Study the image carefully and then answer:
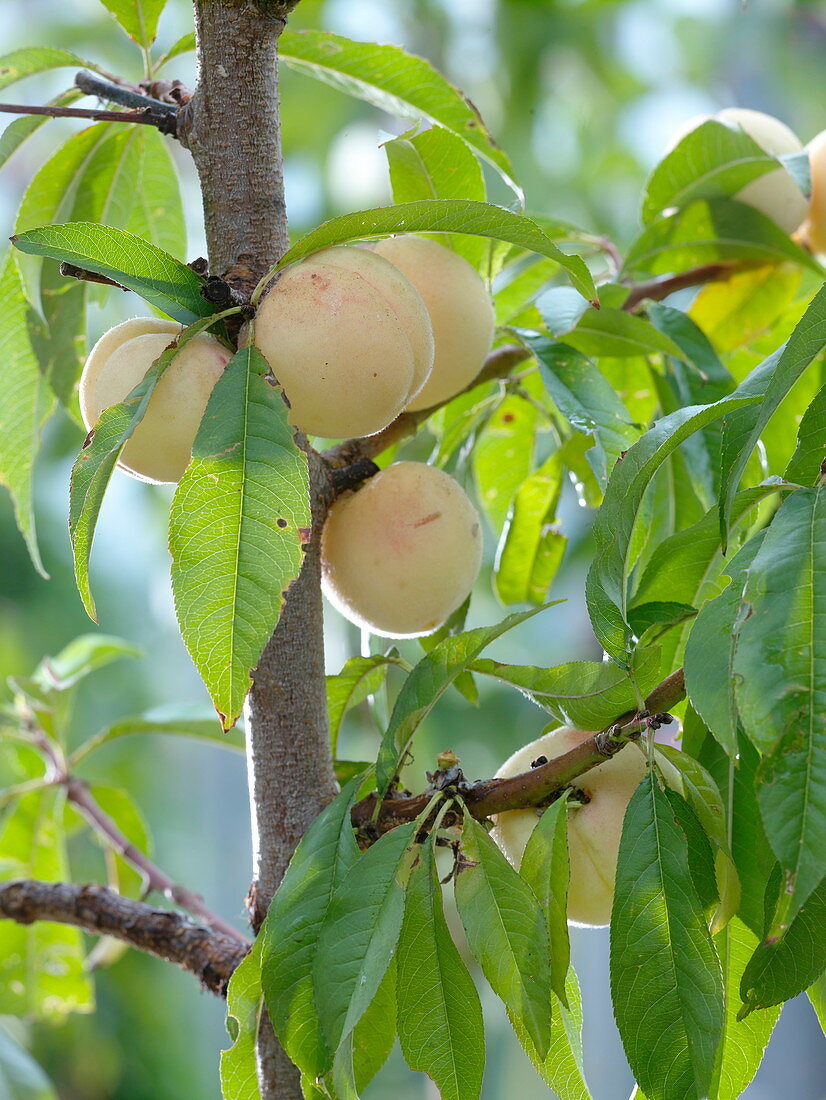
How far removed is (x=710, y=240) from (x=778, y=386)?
27 cm

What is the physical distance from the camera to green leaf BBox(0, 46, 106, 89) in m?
0.45

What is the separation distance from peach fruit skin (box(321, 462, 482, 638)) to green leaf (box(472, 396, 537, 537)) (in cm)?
16

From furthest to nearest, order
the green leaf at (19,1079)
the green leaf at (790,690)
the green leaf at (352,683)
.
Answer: the green leaf at (19,1079) < the green leaf at (352,683) < the green leaf at (790,690)

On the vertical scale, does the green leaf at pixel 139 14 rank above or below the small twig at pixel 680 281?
above

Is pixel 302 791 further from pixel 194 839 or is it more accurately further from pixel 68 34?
pixel 194 839

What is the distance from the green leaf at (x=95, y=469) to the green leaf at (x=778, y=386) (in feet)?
0.49

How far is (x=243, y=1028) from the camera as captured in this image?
0.35m

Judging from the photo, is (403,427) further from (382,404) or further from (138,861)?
(138,861)

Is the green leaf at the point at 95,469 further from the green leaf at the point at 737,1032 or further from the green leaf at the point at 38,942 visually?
the green leaf at the point at 38,942

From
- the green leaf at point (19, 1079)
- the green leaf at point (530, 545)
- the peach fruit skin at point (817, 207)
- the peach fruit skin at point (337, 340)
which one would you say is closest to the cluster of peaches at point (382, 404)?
the peach fruit skin at point (337, 340)

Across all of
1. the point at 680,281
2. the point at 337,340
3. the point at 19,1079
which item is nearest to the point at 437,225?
the point at 337,340

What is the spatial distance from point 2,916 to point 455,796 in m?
0.29

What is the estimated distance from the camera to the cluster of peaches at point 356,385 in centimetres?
32

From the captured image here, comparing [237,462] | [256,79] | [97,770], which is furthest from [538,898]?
[97,770]
